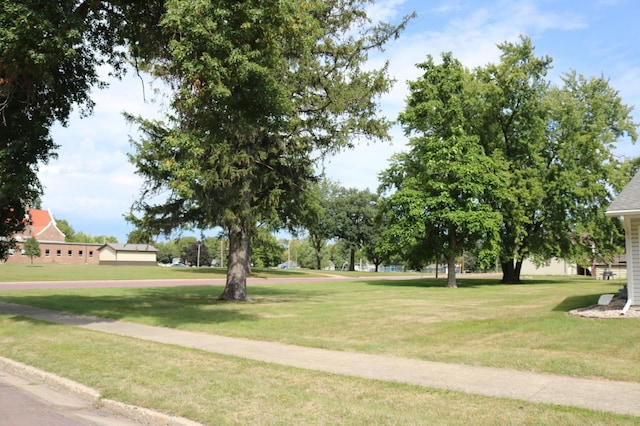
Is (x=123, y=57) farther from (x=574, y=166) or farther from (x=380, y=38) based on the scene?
(x=574, y=166)

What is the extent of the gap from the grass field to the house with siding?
229 centimetres

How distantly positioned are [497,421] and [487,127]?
4016cm

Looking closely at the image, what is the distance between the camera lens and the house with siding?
1596cm

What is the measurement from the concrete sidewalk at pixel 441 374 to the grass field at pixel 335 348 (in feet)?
1.49

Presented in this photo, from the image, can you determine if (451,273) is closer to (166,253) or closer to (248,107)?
(248,107)

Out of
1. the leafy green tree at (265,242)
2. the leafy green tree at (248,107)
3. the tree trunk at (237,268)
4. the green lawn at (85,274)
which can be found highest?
the leafy green tree at (248,107)

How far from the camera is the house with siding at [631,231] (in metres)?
16.0

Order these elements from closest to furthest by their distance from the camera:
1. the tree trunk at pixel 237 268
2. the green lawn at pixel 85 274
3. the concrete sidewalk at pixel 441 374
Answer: the concrete sidewalk at pixel 441 374, the tree trunk at pixel 237 268, the green lawn at pixel 85 274

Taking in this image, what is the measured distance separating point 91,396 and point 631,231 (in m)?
16.4

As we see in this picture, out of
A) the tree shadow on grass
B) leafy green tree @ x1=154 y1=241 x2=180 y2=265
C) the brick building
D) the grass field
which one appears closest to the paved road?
the grass field

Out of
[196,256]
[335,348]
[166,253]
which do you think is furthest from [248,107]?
[166,253]

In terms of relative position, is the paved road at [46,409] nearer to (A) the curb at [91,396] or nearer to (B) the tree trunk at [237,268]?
(A) the curb at [91,396]

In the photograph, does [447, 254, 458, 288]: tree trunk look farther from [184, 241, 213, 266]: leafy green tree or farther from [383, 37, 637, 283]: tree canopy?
[184, 241, 213, 266]: leafy green tree

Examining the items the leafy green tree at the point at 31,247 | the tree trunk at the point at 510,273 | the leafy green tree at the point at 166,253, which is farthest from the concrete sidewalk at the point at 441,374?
the leafy green tree at the point at 166,253
